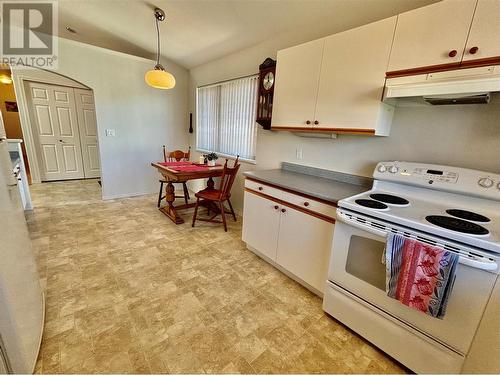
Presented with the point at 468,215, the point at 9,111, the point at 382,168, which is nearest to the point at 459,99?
the point at 382,168

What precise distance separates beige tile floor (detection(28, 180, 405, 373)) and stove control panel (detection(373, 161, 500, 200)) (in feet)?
3.78

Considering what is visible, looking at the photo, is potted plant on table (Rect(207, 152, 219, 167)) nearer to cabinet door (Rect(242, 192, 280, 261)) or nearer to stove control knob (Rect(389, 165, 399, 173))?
cabinet door (Rect(242, 192, 280, 261))

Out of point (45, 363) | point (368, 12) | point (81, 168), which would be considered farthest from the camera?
point (81, 168)

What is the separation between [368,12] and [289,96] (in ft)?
2.97

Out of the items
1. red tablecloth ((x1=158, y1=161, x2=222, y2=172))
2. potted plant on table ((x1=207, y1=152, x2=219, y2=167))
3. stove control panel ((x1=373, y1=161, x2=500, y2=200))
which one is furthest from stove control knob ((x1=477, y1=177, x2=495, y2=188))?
potted plant on table ((x1=207, y1=152, x2=219, y2=167))

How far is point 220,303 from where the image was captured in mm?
1725

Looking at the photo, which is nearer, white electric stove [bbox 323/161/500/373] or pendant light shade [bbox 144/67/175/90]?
white electric stove [bbox 323/161/500/373]

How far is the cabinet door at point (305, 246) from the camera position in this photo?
1689mm

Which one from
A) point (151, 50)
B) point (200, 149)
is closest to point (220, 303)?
point (200, 149)

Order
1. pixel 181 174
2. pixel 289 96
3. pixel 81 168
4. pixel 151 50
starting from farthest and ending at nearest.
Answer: pixel 81 168 → pixel 151 50 → pixel 181 174 → pixel 289 96

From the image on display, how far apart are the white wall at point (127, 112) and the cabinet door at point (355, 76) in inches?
131

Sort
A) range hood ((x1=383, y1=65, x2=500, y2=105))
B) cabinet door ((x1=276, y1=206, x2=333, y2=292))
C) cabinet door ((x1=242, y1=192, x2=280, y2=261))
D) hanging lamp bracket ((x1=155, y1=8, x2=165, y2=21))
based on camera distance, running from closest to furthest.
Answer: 1. range hood ((x1=383, y1=65, x2=500, y2=105))
2. cabinet door ((x1=276, y1=206, x2=333, y2=292))
3. cabinet door ((x1=242, y1=192, x2=280, y2=261))
4. hanging lamp bracket ((x1=155, y1=8, x2=165, y2=21))

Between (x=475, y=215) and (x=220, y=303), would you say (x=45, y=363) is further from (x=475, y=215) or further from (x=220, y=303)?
(x=475, y=215)

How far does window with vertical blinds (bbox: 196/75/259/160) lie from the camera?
3.18 m
